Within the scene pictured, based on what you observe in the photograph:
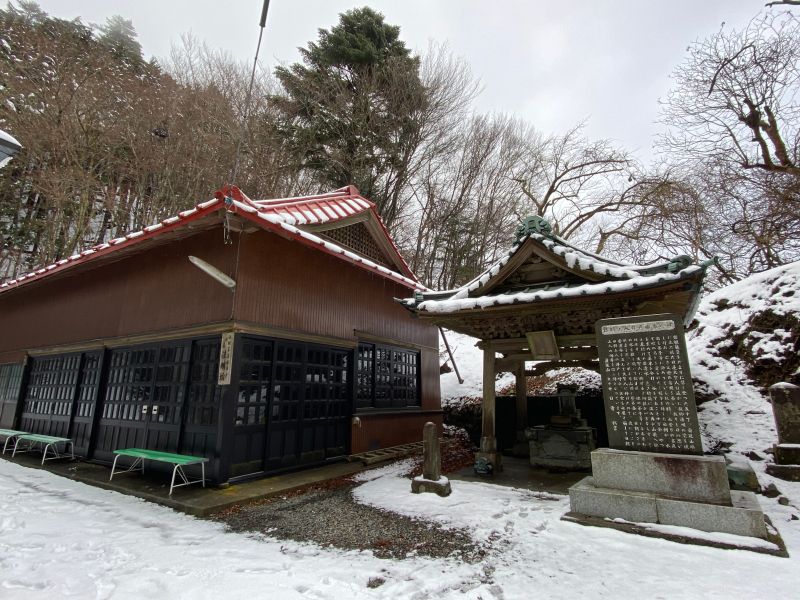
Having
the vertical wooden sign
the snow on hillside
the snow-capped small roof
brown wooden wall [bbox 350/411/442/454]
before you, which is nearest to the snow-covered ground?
the vertical wooden sign

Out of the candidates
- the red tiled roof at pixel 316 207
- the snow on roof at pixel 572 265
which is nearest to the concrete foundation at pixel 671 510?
the snow on roof at pixel 572 265

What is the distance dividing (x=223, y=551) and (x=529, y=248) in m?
6.51

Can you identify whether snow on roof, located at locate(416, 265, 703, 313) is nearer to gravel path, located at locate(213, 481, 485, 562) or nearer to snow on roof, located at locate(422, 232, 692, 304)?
snow on roof, located at locate(422, 232, 692, 304)

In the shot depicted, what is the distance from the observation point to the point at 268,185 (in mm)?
18141

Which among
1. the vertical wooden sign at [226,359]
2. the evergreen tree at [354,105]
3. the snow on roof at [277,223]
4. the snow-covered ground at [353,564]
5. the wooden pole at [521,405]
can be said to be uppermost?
the evergreen tree at [354,105]

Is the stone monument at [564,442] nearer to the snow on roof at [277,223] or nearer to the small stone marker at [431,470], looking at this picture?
the small stone marker at [431,470]

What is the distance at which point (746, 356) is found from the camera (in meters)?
9.73

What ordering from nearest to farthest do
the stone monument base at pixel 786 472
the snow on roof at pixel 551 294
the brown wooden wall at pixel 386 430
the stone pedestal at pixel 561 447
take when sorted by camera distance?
the snow on roof at pixel 551 294 → the stone monument base at pixel 786 472 → the stone pedestal at pixel 561 447 → the brown wooden wall at pixel 386 430

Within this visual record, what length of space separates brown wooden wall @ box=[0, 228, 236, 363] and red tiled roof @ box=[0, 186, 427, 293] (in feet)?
2.71

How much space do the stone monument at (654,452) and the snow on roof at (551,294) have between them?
672 mm

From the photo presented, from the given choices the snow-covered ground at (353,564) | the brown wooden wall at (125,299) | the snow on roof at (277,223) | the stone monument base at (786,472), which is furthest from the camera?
the brown wooden wall at (125,299)

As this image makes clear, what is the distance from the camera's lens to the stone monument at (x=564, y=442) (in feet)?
28.0

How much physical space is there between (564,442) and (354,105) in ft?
57.2

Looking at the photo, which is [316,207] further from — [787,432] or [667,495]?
[787,432]
